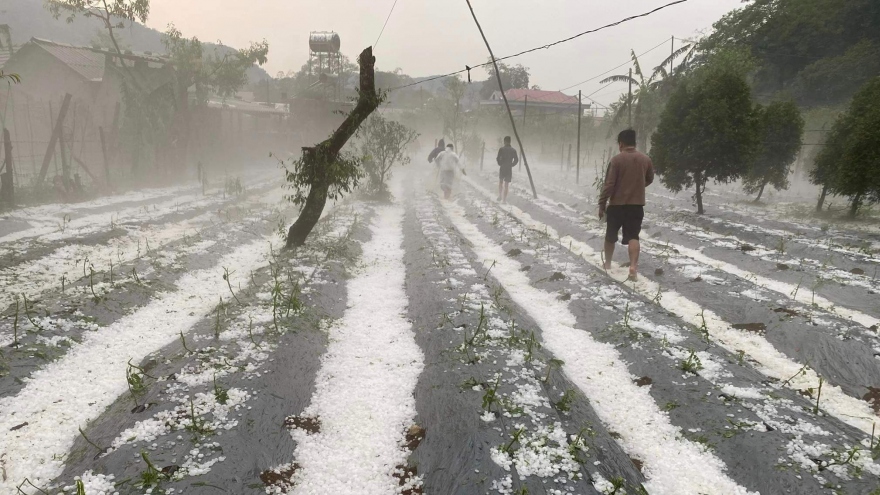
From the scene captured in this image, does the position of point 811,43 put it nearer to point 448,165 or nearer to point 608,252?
point 448,165

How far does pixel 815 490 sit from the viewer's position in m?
2.81

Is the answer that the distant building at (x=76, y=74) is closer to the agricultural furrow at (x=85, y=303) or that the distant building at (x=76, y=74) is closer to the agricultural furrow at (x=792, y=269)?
the agricultural furrow at (x=85, y=303)

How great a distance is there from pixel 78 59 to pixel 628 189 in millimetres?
29511

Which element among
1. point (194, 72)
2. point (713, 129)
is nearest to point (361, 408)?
point (713, 129)

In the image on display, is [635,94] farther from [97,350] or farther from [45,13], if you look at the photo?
[45,13]

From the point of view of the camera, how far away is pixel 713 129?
515 inches

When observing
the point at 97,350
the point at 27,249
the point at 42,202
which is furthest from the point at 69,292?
the point at 42,202

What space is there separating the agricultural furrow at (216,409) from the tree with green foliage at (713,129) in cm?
1253

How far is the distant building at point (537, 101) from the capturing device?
7000 cm

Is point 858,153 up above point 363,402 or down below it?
above

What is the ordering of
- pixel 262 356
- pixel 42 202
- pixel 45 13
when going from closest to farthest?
pixel 262 356, pixel 42 202, pixel 45 13

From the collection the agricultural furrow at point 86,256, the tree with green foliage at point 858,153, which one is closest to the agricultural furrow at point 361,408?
the agricultural furrow at point 86,256

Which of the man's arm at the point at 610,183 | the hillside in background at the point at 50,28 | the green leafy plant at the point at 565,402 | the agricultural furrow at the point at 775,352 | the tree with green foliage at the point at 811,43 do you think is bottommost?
the agricultural furrow at the point at 775,352

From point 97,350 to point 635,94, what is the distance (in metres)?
32.4
